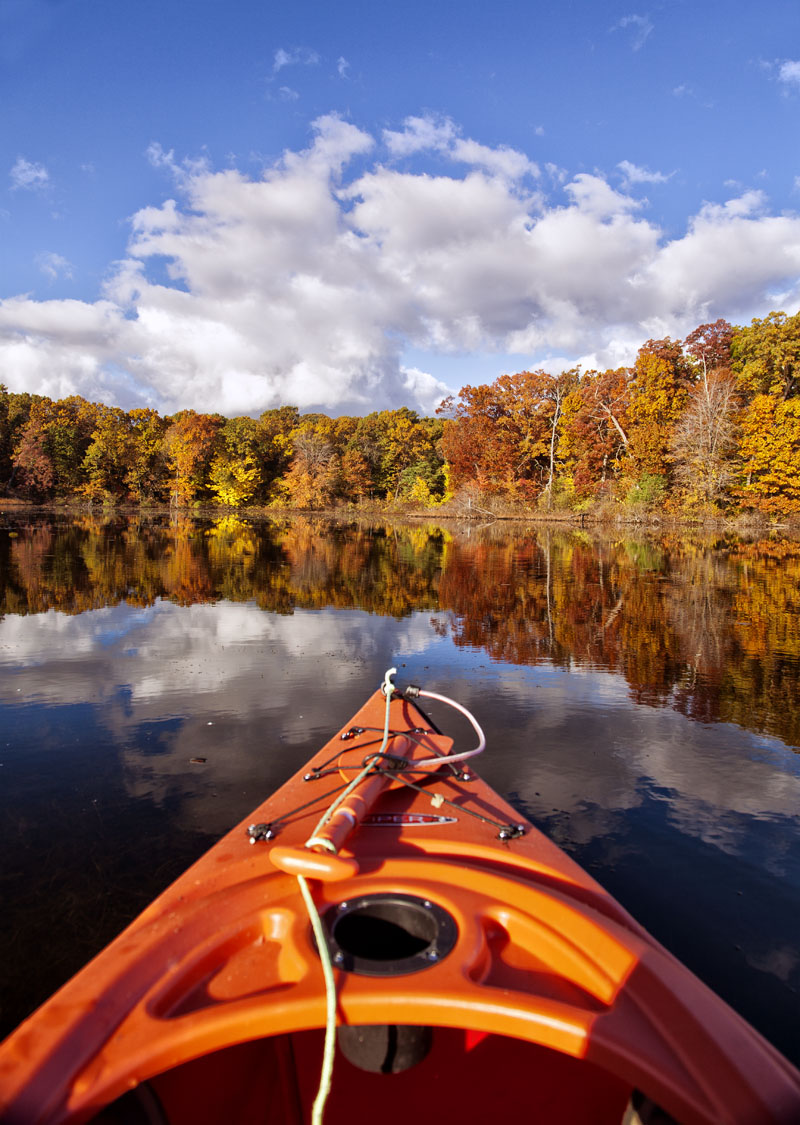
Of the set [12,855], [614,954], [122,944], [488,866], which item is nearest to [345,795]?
[488,866]

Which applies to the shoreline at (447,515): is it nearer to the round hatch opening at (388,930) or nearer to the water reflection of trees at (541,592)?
the water reflection of trees at (541,592)

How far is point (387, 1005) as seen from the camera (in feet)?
4.70

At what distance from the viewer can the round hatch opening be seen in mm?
1613

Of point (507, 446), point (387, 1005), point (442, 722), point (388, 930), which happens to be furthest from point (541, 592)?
point (507, 446)

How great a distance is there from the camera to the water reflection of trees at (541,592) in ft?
22.5

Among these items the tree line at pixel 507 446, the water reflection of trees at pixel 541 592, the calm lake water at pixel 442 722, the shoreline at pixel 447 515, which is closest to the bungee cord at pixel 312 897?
the calm lake water at pixel 442 722

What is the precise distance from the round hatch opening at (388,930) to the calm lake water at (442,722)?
5.04 feet

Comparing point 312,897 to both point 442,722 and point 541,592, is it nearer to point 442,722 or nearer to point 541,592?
point 442,722

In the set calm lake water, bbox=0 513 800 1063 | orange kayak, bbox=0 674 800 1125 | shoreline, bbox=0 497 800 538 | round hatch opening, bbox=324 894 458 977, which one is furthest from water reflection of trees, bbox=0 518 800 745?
shoreline, bbox=0 497 800 538

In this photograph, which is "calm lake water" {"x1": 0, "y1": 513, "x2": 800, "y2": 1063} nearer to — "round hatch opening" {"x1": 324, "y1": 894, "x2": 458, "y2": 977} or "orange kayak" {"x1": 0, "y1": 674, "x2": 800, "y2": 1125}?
"orange kayak" {"x1": 0, "y1": 674, "x2": 800, "y2": 1125}

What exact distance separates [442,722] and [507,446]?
1434 inches

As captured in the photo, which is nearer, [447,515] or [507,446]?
[507,446]

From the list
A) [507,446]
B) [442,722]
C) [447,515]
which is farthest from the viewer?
[447,515]

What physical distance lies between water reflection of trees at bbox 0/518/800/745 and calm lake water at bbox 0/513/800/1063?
7cm
